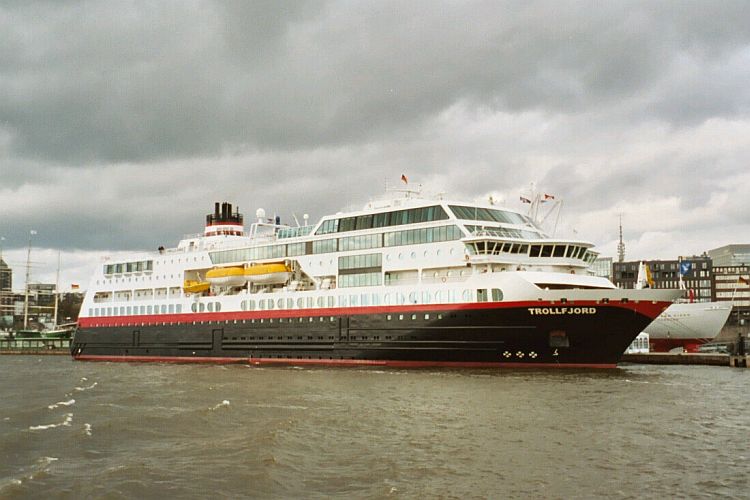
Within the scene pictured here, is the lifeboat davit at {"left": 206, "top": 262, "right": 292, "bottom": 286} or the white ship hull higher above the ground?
the lifeboat davit at {"left": 206, "top": 262, "right": 292, "bottom": 286}

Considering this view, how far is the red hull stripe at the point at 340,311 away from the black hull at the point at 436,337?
11cm

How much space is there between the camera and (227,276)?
5028 centimetres

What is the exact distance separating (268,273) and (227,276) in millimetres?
3959

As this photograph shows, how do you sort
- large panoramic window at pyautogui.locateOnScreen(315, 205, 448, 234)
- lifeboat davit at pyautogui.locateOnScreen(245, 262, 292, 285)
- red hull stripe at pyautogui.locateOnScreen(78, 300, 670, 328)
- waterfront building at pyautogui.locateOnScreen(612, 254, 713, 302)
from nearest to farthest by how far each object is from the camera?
red hull stripe at pyautogui.locateOnScreen(78, 300, 670, 328)
large panoramic window at pyautogui.locateOnScreen(315, 205, 448, 234)
lifeboat davit at pyautogui.locateOnScreen(245, 262, 292, 285)
waterfront building at pyautogui.locateOnScreen(612, 254, 713, 302)

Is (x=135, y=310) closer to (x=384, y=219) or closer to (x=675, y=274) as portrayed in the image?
(x=384, y=219)

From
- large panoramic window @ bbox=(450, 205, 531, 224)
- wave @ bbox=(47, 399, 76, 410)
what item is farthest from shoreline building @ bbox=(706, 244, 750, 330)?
wave @ bbox=(47, 399, 76, 410)

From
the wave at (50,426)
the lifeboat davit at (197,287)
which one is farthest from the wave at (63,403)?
the lifeboat davit at (197,287)

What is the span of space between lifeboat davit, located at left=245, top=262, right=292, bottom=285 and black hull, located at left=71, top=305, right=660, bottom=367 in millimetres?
2879

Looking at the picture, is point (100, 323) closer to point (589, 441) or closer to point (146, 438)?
point (146, 438)

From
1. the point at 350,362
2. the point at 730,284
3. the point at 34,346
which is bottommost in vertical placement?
the point at 34,346

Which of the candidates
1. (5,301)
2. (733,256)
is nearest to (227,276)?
(733,256)

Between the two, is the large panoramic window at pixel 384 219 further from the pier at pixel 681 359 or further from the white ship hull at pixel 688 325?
the white ship hull at pixel 688 325

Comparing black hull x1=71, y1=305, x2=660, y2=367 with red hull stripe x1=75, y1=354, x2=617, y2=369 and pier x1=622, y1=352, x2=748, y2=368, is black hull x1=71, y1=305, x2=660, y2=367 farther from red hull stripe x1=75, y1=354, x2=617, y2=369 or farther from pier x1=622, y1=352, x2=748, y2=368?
pier x1=622, y1=352, x2=748, y2=368

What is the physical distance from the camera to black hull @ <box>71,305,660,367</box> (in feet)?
119
